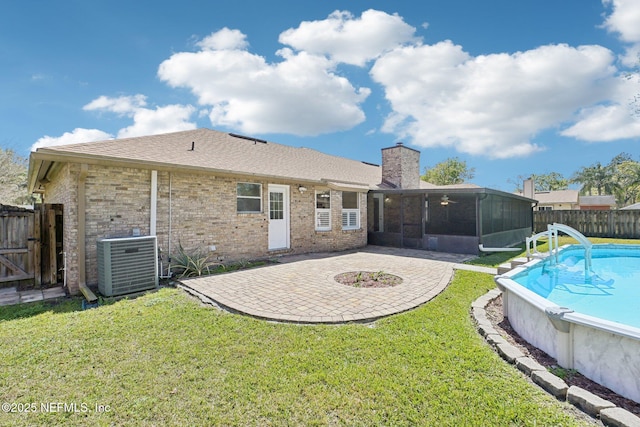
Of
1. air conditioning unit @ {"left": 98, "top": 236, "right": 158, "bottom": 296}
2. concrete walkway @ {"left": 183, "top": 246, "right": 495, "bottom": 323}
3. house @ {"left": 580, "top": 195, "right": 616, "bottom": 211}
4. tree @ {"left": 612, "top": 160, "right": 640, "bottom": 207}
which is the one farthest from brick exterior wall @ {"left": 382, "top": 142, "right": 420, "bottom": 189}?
house @ {"left": 580, "top": 195, "right": 616, "bottom": 211}

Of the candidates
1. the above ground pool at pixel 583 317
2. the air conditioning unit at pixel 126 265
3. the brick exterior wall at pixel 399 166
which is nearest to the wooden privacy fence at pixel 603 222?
the brick exterior wall at pixel 399 166

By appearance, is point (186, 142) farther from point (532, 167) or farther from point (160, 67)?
point (532, 167)

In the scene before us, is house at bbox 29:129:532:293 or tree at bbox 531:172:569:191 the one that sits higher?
tree at bbox 531:172:569:191

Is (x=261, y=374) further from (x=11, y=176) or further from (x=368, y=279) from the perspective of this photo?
(x=11, y=176)

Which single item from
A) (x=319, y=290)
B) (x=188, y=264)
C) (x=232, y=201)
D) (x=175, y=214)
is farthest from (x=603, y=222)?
(x=175, y=214)

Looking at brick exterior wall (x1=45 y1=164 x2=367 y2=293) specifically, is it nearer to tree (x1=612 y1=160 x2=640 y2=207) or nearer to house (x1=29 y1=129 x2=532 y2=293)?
house (x1=29 y1=129 x2=532 y2=293)

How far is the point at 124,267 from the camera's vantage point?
5.89 metres

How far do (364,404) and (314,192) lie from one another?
9.16m

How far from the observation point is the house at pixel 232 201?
21.1ft

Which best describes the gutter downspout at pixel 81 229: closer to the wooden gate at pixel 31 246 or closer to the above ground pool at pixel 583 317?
the wooden gate at pixel 31 246

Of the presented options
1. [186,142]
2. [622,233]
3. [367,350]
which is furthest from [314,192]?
[622,233]

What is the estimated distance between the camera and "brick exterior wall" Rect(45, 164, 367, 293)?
642 centimetres

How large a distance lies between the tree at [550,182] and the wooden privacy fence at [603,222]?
45401mm

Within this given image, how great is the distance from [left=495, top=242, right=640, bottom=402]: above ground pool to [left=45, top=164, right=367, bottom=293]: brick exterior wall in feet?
22.6
